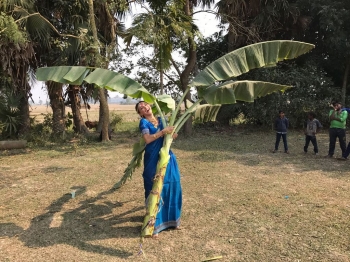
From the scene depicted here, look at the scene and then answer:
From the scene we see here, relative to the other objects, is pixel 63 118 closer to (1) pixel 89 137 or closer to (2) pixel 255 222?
(1) pixel 89 137

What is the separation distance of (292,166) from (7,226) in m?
6.12

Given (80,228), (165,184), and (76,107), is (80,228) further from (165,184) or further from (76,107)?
(76,107)

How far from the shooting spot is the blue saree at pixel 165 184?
398 centimetres

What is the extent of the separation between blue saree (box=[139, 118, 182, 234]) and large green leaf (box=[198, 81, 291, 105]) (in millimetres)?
825

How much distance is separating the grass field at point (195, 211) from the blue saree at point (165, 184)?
0.57 ft

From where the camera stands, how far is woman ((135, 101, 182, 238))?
3.98 meters

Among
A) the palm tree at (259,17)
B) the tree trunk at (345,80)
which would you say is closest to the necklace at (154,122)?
the palm tree at (259,17)

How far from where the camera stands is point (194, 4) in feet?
44.4

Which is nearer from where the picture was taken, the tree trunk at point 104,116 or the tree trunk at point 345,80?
the tree trunk at point 104,116

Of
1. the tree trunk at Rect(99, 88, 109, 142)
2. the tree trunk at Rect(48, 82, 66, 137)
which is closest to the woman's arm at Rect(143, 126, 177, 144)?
the tree trunk at Rect(99, 88, 109, 142)

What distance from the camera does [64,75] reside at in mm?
4168

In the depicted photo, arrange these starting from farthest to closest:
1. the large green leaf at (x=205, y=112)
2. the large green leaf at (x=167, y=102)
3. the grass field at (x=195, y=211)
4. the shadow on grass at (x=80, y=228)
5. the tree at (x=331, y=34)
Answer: the tree at (x=331, y=34), the large green leaf at (x=205, y=112), the large green leaf at (x=167, y=102), the shadow on grass at (x=80, y=228), the grass field at (x=195, y=211)

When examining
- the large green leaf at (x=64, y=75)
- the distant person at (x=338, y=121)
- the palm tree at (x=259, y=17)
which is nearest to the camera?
the large green leaf at (x=64, y=75)

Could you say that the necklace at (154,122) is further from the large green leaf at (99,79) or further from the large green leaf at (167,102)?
the large green leaf at (167,102)
